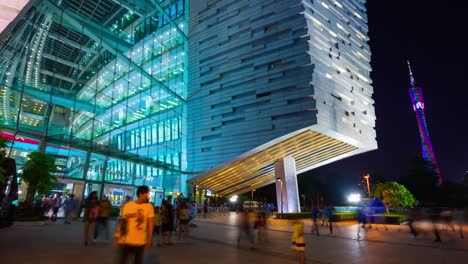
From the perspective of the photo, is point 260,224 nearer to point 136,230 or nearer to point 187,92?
point 136,230

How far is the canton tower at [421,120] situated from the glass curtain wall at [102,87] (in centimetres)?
8553

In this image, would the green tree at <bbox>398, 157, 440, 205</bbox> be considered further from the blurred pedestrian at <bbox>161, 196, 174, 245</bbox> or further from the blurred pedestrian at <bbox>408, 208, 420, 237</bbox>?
the blurred pedestrian at <bbox>161, 196, 174, 245</bbox>

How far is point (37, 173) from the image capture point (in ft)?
53.2

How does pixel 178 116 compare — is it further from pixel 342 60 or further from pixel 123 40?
pixel 342 60

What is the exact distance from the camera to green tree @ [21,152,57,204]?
16.1m

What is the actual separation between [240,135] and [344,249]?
20082mm

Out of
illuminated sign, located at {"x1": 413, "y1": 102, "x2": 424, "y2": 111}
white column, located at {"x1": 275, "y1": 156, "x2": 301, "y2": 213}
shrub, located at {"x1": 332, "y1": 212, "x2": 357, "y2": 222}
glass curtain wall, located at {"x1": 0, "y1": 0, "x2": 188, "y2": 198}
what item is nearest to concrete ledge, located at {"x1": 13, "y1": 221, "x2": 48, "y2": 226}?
glass curtain wall, located at {"x1": 0, "y1": 0, "x2": 188, "y2": 198}

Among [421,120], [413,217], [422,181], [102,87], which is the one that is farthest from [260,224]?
[421,120]

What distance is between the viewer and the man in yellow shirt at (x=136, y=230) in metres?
4.23

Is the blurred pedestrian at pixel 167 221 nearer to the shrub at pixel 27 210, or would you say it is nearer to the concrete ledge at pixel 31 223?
the concrete ledge at pixel 31 223

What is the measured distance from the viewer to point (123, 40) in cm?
2959

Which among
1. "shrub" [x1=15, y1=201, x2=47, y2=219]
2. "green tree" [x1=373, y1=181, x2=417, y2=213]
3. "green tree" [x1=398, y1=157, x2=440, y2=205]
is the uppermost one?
"green tree" [x1=398, y1=157, x2=440, y2=205]

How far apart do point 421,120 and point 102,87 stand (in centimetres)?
11279

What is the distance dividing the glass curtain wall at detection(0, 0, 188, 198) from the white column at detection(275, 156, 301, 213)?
11.0m
